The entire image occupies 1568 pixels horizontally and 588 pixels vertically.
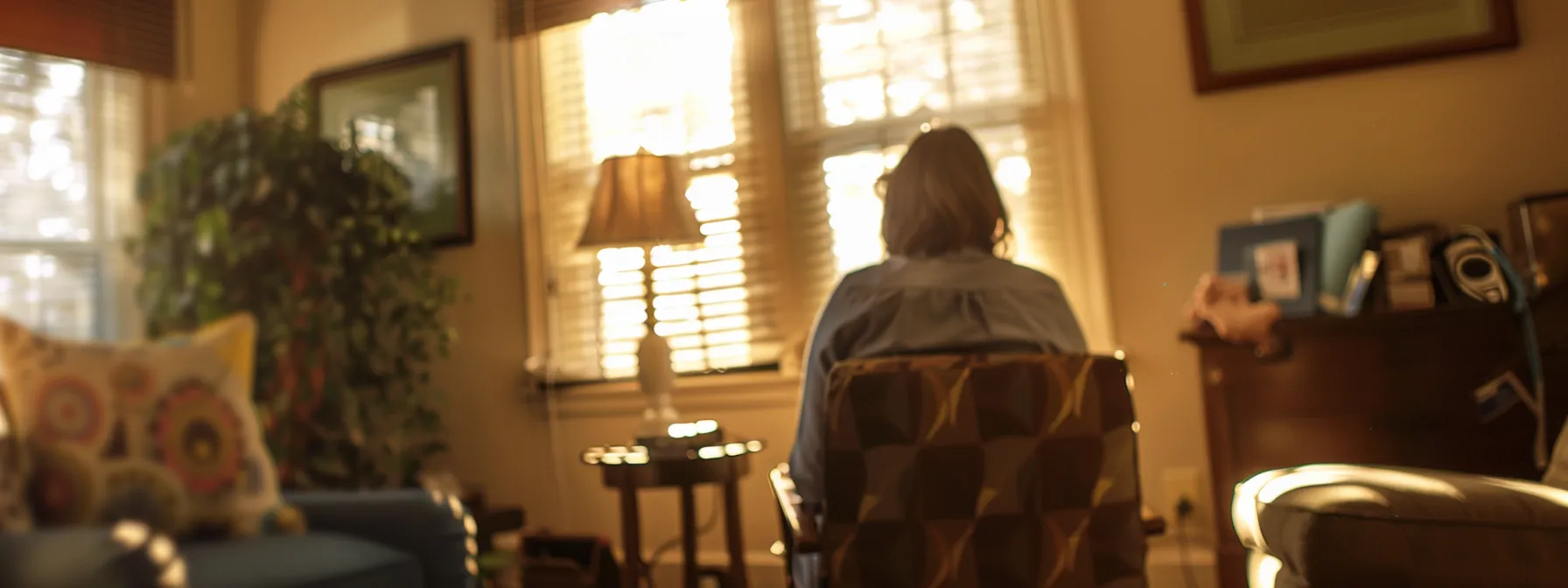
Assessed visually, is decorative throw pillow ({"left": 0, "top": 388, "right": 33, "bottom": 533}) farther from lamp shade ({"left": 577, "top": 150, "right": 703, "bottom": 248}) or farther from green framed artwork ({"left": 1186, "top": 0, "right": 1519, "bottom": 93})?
green framed artwork ({"left": 1186, "top": 0, "right": 1519, "bottom": 93})

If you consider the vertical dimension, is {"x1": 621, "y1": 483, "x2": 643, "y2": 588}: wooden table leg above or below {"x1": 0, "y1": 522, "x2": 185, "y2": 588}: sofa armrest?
below

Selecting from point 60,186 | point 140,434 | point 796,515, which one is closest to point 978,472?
point 796,515

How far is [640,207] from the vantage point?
2.32m

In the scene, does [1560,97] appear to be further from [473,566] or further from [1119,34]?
[473,566]

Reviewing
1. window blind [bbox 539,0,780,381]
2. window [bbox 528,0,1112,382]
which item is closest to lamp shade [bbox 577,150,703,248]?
window [bbox 528,0,1112,382]

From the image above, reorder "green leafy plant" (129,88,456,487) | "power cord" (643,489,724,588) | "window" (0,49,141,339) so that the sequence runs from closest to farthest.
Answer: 1. "window" (0,49,141,339)
2. "green leafy plant" (129,88,456,487)
3. "power cord" (643,489,724,588)

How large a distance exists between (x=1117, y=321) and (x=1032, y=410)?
117 cm

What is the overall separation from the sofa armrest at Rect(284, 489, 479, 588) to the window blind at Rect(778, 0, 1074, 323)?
120 centimetres

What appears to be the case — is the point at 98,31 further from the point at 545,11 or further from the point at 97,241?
the point at 545,11

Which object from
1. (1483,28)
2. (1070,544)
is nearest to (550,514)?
(1070,544)

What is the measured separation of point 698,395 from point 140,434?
55.7 inches

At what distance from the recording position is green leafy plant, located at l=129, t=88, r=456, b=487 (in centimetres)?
252

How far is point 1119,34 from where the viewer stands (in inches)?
89.8

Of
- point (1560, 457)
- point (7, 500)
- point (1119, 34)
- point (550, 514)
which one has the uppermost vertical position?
point (1119, 34)
